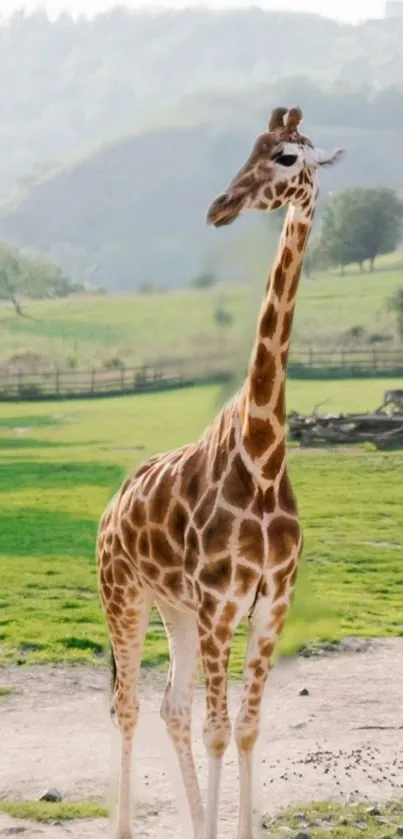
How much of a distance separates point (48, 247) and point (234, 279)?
8.69 metres

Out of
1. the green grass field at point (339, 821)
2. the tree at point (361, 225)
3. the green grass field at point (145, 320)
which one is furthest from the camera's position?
the tree at point (361, 225)

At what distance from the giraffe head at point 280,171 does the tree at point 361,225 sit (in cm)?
876

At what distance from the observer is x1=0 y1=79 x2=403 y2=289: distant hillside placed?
36.2ft

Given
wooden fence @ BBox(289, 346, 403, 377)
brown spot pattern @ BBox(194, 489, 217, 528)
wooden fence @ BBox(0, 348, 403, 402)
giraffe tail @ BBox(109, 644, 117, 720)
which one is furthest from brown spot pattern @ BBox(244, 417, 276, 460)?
wooden fence @ BBox(289, 346, 403, 377)

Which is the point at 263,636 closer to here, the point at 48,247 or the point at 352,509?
the point at 352,509

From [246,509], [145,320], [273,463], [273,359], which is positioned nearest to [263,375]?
[273,359]

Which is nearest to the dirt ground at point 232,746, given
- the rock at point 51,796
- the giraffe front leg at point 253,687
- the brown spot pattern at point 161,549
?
the rock at point 51,796

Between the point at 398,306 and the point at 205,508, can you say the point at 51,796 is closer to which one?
the point at 205,508

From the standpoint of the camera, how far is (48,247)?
12.1 m

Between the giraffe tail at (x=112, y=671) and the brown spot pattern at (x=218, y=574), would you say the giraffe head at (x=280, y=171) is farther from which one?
the giraffe tail at (x=112, y=671)

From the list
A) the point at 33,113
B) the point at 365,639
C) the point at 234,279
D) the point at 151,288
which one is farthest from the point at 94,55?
the point at 234,279

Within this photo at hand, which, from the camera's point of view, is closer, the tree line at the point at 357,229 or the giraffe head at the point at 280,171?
the giraffe head at the point at 280,171

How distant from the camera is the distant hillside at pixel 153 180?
1103cm

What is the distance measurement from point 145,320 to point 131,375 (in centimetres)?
62
